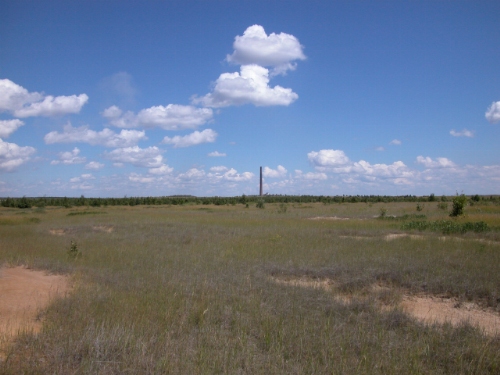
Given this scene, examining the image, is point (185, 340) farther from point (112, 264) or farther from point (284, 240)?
point (284, 240)

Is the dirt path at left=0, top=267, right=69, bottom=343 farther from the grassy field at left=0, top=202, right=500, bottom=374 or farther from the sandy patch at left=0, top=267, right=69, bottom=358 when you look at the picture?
the grassy field at left=0, top=202, right=500, bottom=374

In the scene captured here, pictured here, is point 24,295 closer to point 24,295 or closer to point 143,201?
point 24,295

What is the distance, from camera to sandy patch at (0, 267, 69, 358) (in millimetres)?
6023

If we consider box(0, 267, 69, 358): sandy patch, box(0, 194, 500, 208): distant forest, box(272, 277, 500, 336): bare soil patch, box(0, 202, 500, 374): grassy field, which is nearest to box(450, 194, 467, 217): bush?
box(0, 202, 500, 374): grassy field

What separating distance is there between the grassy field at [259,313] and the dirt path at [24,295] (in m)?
0.32

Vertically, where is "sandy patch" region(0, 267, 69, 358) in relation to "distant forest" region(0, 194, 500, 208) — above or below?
below

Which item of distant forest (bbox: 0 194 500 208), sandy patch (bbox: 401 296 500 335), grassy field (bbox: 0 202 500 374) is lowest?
sandy patch (bbox: 401 296 500 335)

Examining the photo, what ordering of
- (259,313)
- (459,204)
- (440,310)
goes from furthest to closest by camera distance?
1. (459,204)
2. (440,310)
3. (259,313)

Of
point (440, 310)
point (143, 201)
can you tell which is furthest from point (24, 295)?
point (143, 201)

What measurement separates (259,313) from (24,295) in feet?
16.8

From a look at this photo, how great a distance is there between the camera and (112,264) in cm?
1148

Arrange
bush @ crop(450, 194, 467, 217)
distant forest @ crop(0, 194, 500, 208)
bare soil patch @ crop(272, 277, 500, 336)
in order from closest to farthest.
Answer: bare soil patch @ crop(272, 277, 500, 336)
bush @ crop(450, 194, 467, 217)
distant forest @ crop(0, 194, 500, 208)

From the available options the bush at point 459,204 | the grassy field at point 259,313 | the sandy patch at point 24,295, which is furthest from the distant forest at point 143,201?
the sandy patch at point 24,295

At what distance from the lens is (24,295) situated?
7.82 metres
